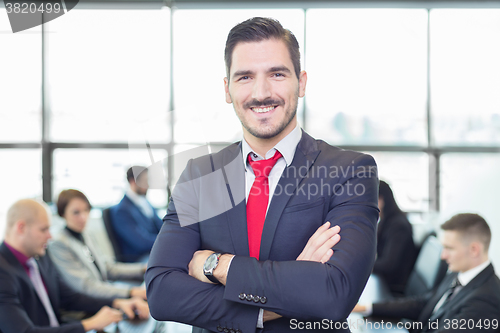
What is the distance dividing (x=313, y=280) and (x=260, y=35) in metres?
0.77

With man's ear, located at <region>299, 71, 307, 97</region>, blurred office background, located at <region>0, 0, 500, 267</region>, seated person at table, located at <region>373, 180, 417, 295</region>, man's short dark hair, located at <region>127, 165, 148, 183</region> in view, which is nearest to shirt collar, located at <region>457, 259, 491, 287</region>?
seated person at table, located at <region>373, 180, 417, 295</region>

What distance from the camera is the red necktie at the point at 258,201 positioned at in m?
1.27

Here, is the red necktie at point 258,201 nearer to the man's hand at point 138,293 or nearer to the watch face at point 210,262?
the watch face at point 210,262

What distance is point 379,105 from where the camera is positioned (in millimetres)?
5129

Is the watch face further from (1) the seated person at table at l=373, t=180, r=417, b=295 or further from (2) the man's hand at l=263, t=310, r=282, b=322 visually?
(1) the seated person at table at l=373, t=180, r=417, b=295

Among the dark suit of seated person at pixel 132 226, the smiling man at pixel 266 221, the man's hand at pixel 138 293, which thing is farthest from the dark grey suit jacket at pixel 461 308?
the dark suit of seated person at pixel 132 226

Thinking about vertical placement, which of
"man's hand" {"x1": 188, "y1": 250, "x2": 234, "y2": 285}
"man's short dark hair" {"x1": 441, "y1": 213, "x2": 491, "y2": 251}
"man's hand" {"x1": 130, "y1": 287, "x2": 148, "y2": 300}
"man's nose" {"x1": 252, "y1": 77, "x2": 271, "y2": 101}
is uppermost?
"man's nose" {"x1": 252, "y1": 77, "x2": 271, "y2": 101}

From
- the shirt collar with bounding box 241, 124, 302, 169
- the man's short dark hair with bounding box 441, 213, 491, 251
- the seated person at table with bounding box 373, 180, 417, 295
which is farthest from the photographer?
the seated person at table with bounding box 373, 180, 417, 295

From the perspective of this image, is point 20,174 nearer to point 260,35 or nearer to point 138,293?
point 138,293

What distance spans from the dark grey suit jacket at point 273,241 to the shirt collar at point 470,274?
131 cm

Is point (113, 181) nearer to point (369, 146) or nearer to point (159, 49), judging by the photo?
point (159, 49)

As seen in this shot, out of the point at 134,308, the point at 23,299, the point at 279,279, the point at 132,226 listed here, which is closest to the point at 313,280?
the point at 279,279

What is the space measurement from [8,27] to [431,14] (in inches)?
218

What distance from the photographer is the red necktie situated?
1.27 metres
